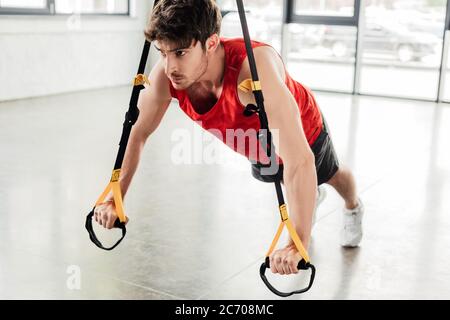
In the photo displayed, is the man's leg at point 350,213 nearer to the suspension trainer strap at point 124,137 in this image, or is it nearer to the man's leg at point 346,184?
the man's leg at point 346,184

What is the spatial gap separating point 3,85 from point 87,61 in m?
1.32

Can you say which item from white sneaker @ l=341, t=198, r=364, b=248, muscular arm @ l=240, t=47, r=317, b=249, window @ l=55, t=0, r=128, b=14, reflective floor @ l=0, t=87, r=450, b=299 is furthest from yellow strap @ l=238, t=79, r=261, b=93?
window @ l=55, t=0, r=128, b=14

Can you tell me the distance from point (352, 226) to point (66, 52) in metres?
5.44

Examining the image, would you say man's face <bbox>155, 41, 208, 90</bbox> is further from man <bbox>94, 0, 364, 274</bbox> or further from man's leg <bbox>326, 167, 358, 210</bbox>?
man's leg <bbox>326, 167, 358, 210</bbox>

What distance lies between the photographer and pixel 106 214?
1882 millimetres

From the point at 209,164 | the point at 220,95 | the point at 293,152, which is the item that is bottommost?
the point at 209,164

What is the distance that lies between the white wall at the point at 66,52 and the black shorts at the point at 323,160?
491cm

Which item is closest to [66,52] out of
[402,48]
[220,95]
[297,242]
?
[402,48]

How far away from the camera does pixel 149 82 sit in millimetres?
1980

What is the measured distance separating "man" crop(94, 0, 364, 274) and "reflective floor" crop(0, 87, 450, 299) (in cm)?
55

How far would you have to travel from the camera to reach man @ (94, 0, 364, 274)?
1665 mm

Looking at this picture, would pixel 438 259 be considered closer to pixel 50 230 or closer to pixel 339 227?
pixel 339 227

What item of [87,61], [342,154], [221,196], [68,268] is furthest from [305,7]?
[68,268]

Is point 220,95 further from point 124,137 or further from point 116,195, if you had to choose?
point 116,195
